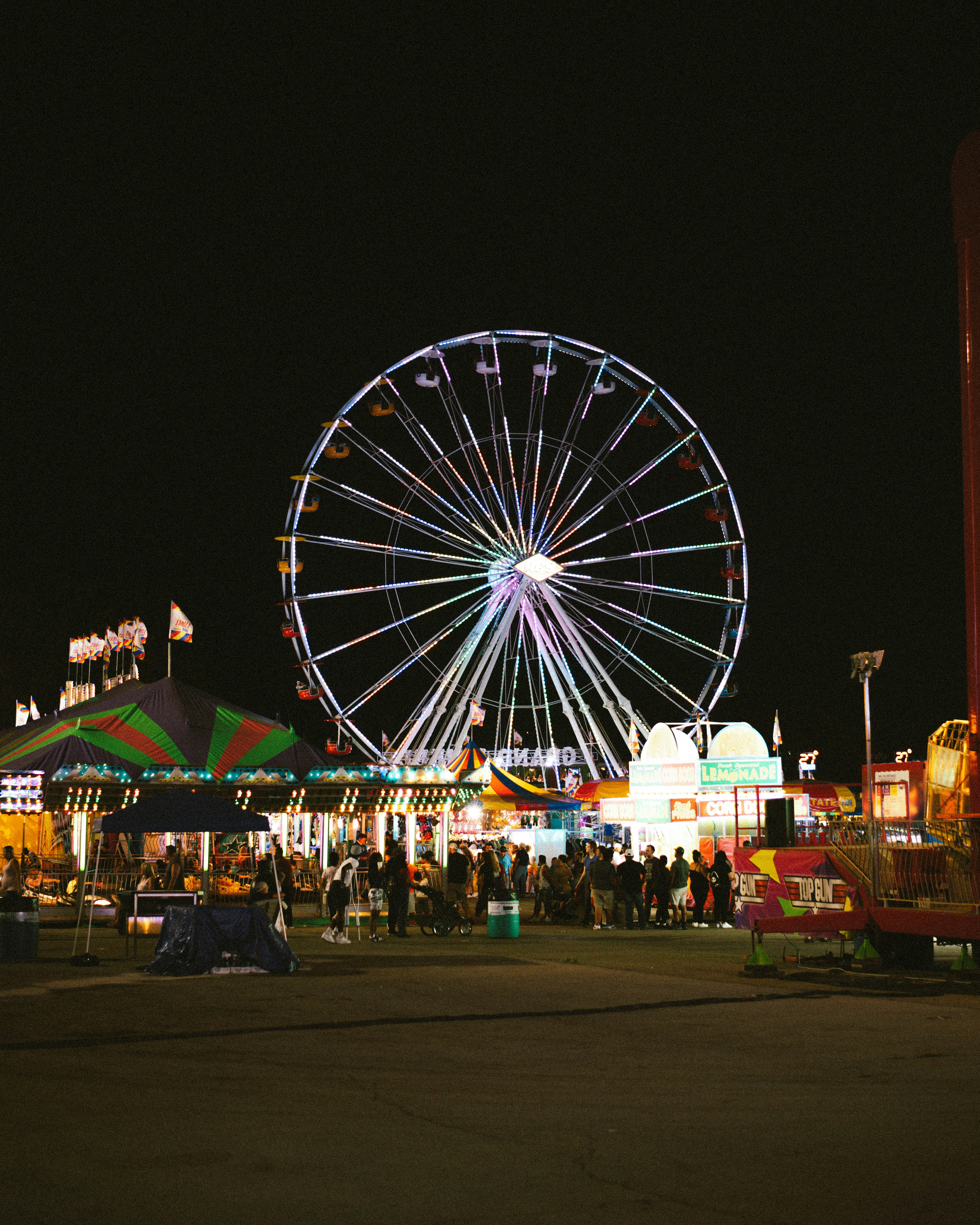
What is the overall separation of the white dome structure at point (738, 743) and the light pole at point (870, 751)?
12.5 metres

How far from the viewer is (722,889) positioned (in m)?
23.1

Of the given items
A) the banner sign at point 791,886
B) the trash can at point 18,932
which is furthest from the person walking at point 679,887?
the trash can at point 18,932

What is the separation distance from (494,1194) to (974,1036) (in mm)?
5363

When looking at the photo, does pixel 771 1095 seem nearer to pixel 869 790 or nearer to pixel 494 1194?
pixel 494 1194

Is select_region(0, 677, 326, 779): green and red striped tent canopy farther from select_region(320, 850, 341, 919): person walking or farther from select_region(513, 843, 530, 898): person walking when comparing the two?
select_region(513, 843, 530, 898): person walking

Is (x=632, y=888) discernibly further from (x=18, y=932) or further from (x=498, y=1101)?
(x=498, y=1101)

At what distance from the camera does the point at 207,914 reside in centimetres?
1529

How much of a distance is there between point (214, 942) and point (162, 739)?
1073cm

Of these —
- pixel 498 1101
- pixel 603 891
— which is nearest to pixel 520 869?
pixel 603 891

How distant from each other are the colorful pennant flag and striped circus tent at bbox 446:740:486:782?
6.51 m

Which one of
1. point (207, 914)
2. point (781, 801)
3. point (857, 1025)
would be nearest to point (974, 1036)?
point (857, 1025)

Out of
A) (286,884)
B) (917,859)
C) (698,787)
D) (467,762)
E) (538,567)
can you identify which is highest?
(538,567)

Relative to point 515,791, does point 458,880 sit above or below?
below

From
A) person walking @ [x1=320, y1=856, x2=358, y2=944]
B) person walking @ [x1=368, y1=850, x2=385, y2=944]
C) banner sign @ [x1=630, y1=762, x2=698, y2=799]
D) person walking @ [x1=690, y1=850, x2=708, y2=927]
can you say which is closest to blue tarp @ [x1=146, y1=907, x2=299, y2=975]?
person walking @ [x1=320, y1=856, x2=358, y2=944]
